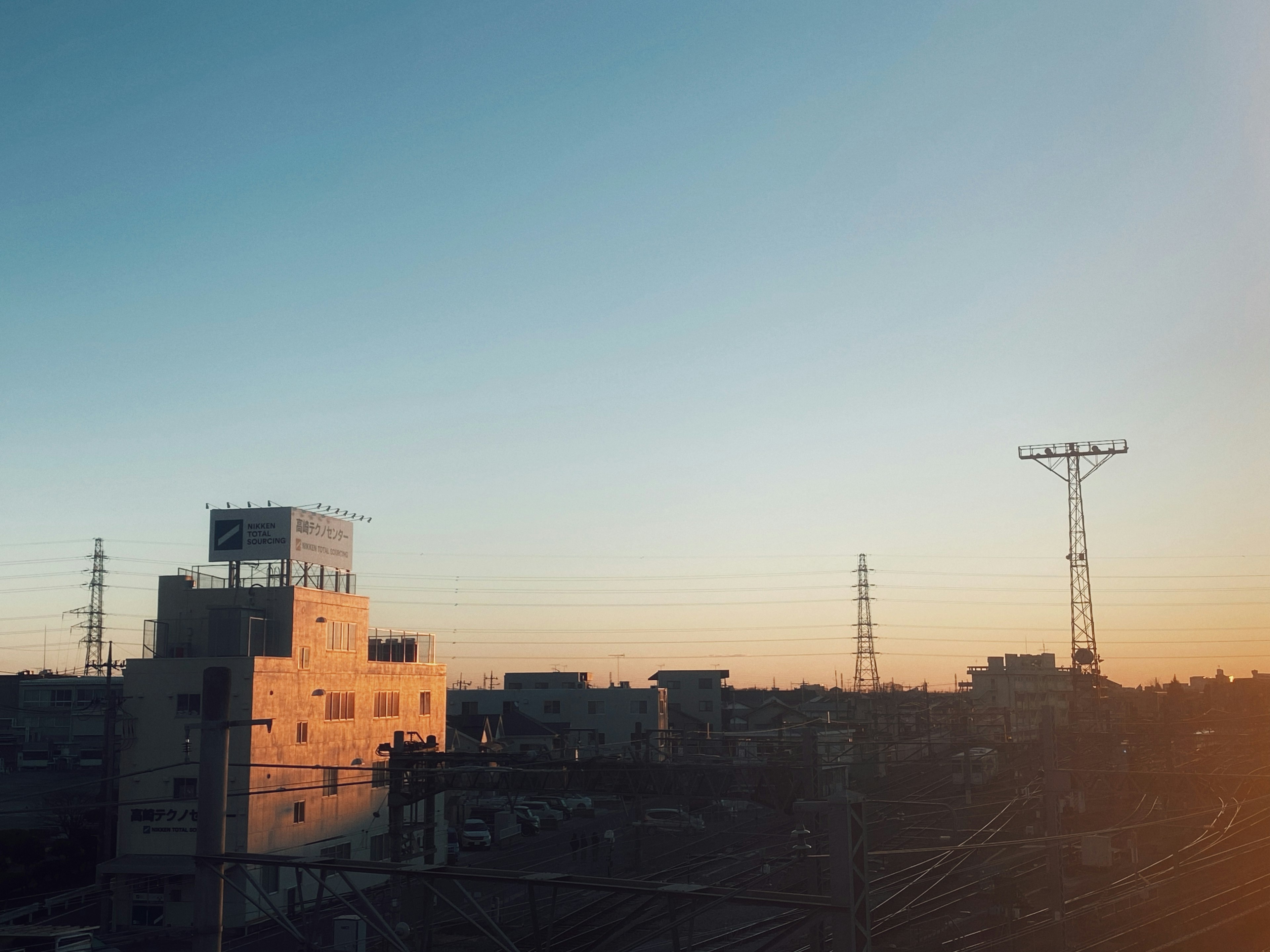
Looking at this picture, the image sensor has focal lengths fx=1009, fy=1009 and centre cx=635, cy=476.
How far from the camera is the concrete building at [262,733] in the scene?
3117 centimetres

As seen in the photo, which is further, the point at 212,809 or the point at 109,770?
the point at 109,770

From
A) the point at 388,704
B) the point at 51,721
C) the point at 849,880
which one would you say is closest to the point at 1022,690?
the point at 388,704

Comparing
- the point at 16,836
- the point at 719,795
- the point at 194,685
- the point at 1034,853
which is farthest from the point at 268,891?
the point at 1034,853

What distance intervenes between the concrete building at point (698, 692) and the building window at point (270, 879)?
52839mm

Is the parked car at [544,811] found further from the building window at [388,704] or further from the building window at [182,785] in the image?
the building window at [182,785]

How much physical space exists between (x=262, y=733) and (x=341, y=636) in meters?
6.24

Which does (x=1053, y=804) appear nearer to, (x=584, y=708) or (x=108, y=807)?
(x=108, y=807)

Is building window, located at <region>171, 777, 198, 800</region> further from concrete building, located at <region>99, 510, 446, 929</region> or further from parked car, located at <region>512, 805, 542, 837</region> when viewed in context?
parked car, located at <region>512, 805, 542, 837</region>

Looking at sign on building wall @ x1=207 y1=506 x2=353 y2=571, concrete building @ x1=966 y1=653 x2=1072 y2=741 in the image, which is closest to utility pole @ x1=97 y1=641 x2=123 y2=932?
sign on building wall @ x1=207 y1=506 x2=353 y2=571

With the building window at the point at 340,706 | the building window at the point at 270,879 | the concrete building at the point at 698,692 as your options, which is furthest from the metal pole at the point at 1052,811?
the concrete building at the point at 698,692

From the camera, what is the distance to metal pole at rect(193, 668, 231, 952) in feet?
37.4

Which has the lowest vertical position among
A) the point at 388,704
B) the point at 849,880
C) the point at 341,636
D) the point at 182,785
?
the point at 182,785

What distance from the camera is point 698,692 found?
3290 inches

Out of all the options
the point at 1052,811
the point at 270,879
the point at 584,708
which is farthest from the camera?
the point at 584,708
